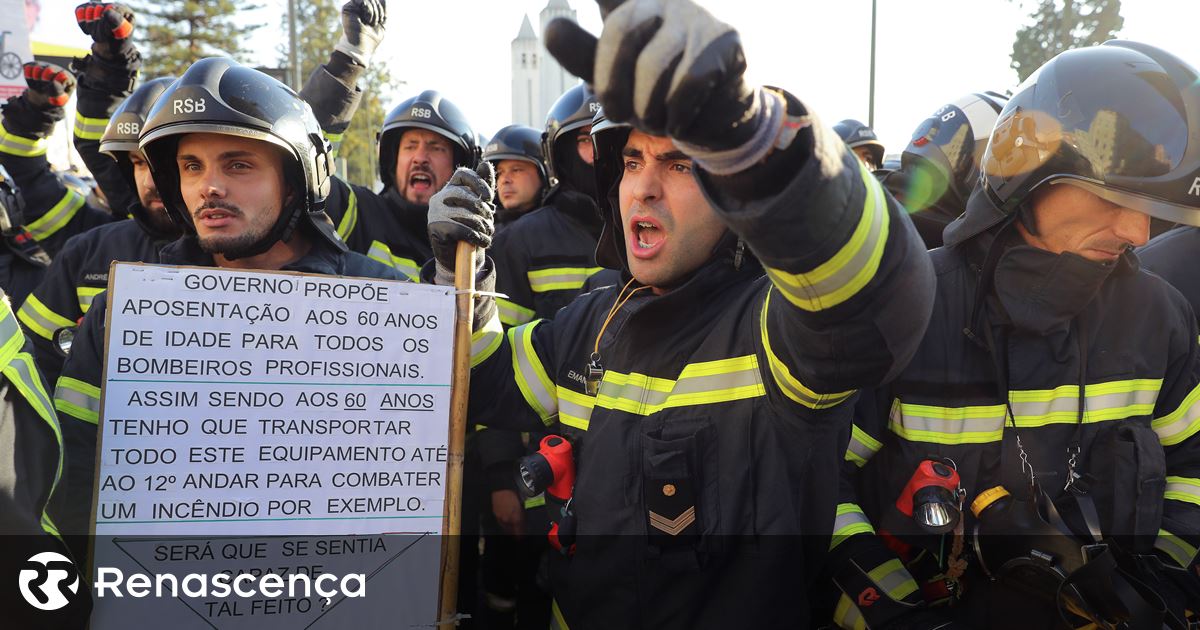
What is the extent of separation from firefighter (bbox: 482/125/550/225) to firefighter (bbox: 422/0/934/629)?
378 centimetres

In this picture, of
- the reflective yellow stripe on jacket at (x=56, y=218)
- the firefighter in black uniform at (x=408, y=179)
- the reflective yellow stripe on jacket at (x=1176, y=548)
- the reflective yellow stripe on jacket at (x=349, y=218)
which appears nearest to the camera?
the reflective yellow stripe on jacket at (x=1176, y=548)

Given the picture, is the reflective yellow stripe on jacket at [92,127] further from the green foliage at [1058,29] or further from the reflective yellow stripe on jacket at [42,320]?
the green foliage at [1058,29]

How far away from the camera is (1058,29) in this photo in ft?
101

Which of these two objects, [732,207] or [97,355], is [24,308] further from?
[732,207]

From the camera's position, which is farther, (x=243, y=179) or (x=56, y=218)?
(x=56, y=218)

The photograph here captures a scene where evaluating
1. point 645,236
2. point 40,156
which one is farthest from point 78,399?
point 40,156

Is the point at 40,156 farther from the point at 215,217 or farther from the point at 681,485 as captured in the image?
the point at 681,485

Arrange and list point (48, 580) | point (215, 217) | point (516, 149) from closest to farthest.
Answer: point (48, 580) → point (215, 217) → point (516, 149)

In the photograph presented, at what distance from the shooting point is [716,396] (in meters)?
1.92

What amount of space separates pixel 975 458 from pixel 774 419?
90 cm

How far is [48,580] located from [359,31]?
12.2 feet

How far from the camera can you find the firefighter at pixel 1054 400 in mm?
2258

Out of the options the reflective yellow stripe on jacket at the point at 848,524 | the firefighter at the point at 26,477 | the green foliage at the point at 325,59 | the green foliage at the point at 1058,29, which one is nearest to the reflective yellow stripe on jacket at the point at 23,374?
the firefighter at the point at 26,477

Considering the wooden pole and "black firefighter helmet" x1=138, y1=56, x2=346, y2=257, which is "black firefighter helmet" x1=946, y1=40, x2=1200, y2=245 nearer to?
the wooden pole
